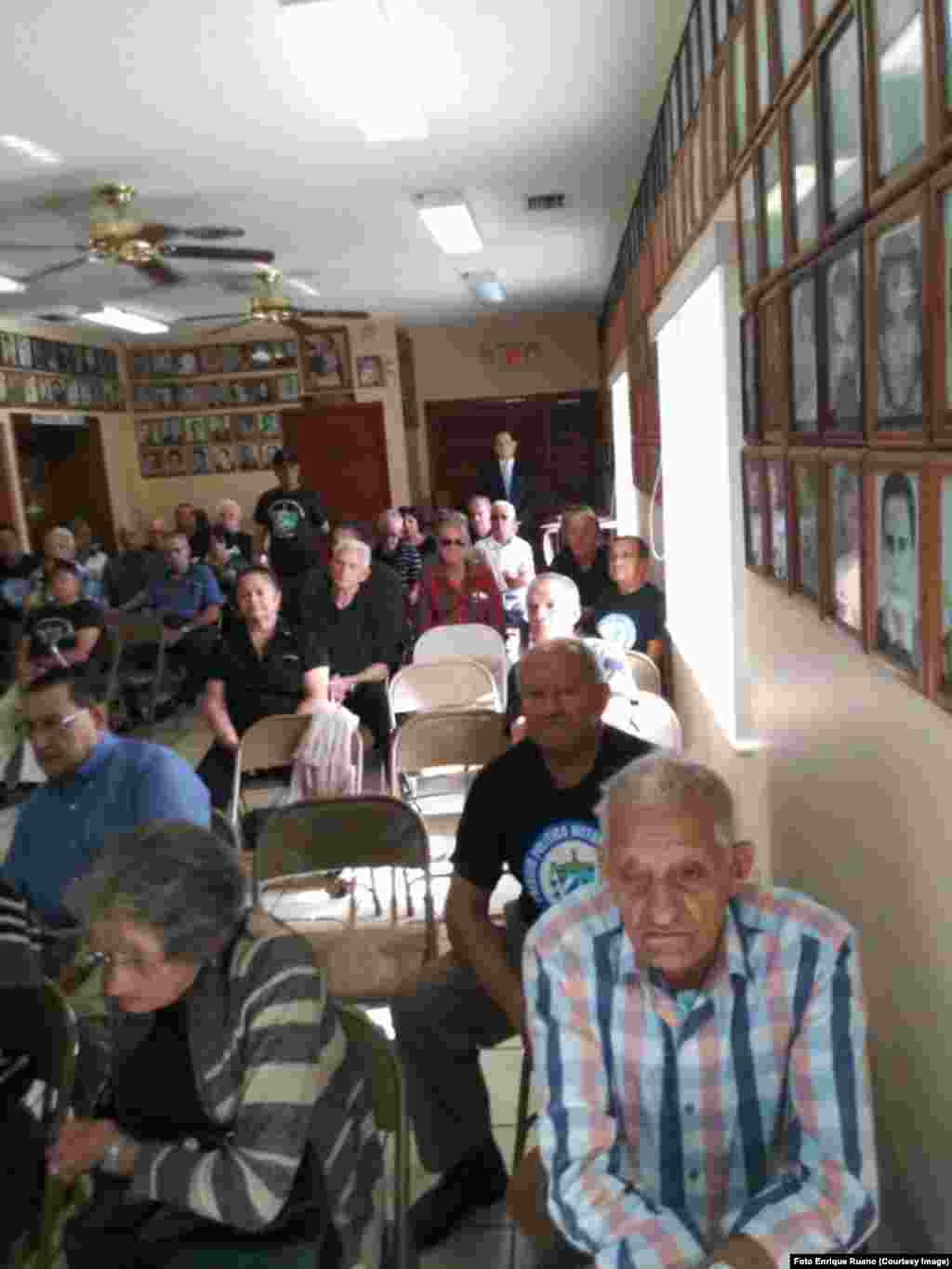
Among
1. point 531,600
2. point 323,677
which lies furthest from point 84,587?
point 531,600

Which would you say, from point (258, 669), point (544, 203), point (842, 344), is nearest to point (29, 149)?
point (258, 669)

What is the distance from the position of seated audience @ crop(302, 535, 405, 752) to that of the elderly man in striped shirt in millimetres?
3062

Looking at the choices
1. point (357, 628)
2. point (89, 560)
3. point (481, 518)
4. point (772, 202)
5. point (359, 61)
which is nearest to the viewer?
point (772, 202)

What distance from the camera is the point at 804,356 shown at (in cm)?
179

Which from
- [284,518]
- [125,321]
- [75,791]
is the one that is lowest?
[75,791]

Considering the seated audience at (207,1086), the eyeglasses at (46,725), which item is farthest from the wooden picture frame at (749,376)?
the eyeglasses at (46,725)

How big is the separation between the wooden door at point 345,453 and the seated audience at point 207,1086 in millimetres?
8656

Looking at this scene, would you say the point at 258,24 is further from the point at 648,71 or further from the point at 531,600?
the point at 531,600

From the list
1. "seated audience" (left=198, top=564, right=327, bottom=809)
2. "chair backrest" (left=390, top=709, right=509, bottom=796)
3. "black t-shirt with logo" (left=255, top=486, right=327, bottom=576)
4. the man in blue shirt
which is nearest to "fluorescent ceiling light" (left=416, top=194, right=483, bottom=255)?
"black t-shirt with logo" (left=255, top=486, right=327, bottom=576)

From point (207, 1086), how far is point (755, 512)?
5.55 feet

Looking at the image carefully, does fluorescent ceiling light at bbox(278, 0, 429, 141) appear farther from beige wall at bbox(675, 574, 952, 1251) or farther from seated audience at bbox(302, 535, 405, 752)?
beige wall at bbox(675, 574, 952, 1251)

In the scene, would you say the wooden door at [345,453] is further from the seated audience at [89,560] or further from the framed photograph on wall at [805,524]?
the framed photograph on wall at [805,524]

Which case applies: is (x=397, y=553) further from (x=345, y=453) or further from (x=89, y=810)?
(x=89, y=810)

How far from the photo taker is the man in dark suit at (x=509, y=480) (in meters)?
10.0
